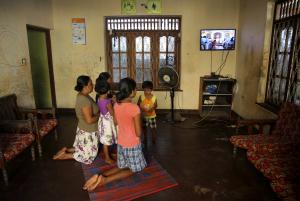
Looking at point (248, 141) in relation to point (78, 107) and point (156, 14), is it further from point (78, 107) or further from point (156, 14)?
point (156, 14)

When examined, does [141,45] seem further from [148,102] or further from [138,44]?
[148,102]

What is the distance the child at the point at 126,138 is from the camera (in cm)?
239

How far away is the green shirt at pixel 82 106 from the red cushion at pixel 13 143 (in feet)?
2.48

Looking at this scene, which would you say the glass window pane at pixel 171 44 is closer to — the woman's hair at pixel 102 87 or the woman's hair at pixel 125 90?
the woman's hair at pixel 102 87

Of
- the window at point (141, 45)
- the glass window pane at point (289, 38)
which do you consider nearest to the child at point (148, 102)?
the window at point (141, 45)

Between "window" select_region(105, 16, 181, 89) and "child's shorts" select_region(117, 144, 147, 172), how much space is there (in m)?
2.97

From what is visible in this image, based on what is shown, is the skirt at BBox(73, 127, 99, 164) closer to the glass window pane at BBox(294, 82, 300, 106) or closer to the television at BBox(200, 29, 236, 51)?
the glass window pane at BBox(294, 82, 300, 106)

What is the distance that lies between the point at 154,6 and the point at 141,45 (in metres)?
0.90

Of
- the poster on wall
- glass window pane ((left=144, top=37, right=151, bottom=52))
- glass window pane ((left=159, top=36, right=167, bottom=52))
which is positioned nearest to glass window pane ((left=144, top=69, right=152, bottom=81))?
glass window pane ((left=144, top=37, right=151, bottom=52))

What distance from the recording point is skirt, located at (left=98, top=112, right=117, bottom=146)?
2947mm

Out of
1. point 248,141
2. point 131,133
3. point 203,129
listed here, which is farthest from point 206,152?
point 131,133

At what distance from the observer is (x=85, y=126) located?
9.58ft

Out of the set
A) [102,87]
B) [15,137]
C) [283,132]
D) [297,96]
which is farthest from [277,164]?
[15,137]

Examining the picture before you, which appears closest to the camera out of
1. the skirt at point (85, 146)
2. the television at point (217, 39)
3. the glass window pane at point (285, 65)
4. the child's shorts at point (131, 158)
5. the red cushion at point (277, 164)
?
the red cushion at point (277, 164)
